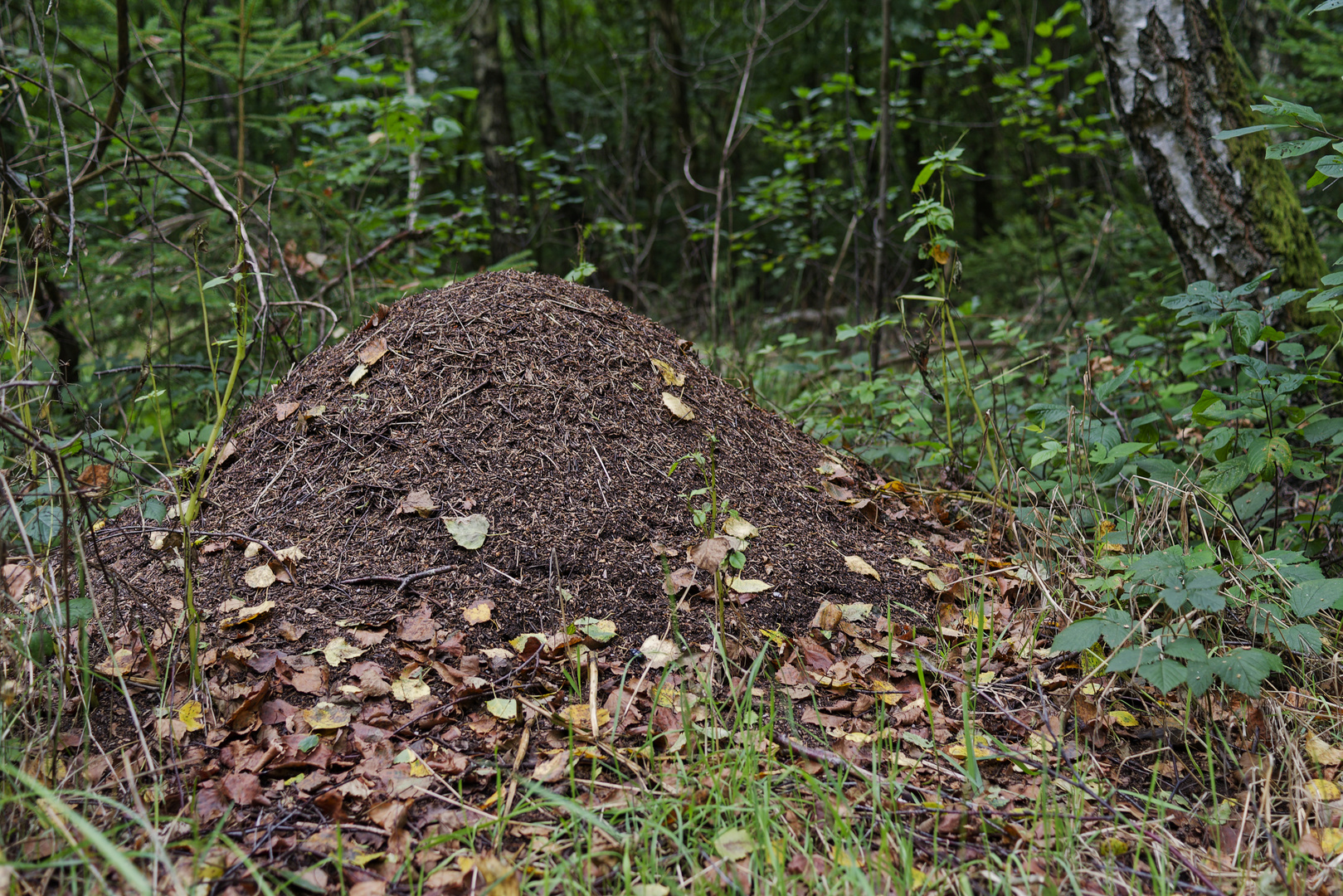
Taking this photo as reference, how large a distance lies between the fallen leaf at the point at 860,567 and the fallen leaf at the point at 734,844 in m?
1.10

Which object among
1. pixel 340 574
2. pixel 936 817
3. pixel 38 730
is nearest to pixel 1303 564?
pixel 936 817

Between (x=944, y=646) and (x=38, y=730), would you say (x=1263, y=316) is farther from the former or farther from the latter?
(x=38, y=730)

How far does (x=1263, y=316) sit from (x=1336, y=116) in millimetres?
4339

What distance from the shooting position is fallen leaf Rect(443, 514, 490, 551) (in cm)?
224

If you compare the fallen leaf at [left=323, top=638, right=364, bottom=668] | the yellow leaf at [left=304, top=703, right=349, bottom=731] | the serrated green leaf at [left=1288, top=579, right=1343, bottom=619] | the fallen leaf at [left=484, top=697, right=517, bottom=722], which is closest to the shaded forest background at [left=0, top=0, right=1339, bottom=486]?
the fallen leaf at [left=323, top=638, right=364, bottom=668]

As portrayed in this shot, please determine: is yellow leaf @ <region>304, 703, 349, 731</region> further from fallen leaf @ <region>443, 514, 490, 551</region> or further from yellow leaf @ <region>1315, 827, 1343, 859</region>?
yellow leaf @ <region>1315, 827, 1343, 859</region>

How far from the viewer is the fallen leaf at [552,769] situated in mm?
1664

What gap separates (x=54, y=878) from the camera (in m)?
1.39

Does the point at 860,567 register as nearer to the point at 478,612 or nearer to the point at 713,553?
the point at 713,553

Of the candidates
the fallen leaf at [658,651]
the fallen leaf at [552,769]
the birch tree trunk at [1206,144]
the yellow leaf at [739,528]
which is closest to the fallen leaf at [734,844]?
the fallen leaf at [552,769]

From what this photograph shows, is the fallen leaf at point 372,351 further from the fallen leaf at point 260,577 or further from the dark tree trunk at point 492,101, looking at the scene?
the dark tree trunk at point 492,101

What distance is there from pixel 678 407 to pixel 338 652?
133cm

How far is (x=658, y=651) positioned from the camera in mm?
2041

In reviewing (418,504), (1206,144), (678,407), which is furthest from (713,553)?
(1206,144)
